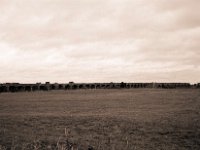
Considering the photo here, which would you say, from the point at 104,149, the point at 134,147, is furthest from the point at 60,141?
the point at 134,147

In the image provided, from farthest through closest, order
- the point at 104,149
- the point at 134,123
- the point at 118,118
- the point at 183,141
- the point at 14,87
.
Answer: the point at 14,87 < the point at 118,118 < the point at 134,123 < the point at 183,141 < the point at 104,149

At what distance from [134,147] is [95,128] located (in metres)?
3.52

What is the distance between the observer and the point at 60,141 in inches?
453

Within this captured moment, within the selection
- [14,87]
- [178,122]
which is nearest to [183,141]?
[178,122]

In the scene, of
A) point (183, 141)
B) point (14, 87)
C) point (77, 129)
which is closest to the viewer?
point (183, 141)

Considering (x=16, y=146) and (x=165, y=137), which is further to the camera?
(x=165, y=137)

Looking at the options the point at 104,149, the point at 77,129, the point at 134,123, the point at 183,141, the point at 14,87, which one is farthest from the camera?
the point at 14,87

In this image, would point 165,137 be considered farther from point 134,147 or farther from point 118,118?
point 118,118

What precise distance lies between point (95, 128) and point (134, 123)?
2.12m

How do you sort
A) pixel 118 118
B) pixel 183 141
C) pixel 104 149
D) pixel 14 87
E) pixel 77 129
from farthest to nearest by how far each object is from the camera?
1. pixel 14 87
2. pixel 118 118
3. pixel 77 129
4. pixel 183 141
5. pixel 104 149

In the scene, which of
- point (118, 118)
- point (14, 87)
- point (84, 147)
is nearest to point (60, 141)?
point (84, 147)

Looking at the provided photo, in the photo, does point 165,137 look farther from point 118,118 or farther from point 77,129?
point 118,118

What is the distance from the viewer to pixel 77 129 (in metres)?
13.8

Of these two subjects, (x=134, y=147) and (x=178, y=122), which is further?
(x=178, y=122)
